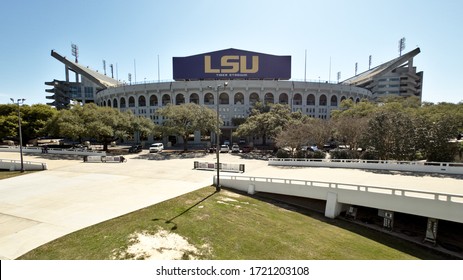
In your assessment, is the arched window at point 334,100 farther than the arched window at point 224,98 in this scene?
Yes

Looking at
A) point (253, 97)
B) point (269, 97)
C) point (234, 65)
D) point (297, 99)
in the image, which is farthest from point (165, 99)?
point (297, 99)

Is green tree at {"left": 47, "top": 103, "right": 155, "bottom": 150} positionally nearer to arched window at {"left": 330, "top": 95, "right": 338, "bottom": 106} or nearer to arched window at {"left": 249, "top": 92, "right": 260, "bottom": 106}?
arched window at {"left": 249, "top": 92, "right": 260, "bottom": 106}

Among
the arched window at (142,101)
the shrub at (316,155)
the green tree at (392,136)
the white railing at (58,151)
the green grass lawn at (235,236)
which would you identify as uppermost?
the arched window at (142,101)

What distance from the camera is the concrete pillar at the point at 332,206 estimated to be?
1560 centimetres

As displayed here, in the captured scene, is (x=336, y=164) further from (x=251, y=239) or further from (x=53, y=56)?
(x=53, y=56)

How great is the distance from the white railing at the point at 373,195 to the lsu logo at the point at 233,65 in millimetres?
42558

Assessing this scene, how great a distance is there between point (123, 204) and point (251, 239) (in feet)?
30.8

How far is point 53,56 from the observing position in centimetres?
8475

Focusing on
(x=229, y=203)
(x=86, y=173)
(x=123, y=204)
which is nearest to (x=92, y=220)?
(x=123, y=204)

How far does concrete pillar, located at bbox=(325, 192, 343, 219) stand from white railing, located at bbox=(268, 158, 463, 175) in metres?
10.6

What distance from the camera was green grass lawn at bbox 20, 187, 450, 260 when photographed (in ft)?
31.5

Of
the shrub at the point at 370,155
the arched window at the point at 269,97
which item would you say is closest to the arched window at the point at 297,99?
the arched window at the point at 269,97

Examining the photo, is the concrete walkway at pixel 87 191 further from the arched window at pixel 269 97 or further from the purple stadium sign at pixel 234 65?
the arched window at pixel 269 97

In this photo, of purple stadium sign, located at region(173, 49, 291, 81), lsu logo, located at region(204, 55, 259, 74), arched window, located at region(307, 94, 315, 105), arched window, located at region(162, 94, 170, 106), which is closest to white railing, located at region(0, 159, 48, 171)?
arched window, located at region(162, 94, 170, 106)
